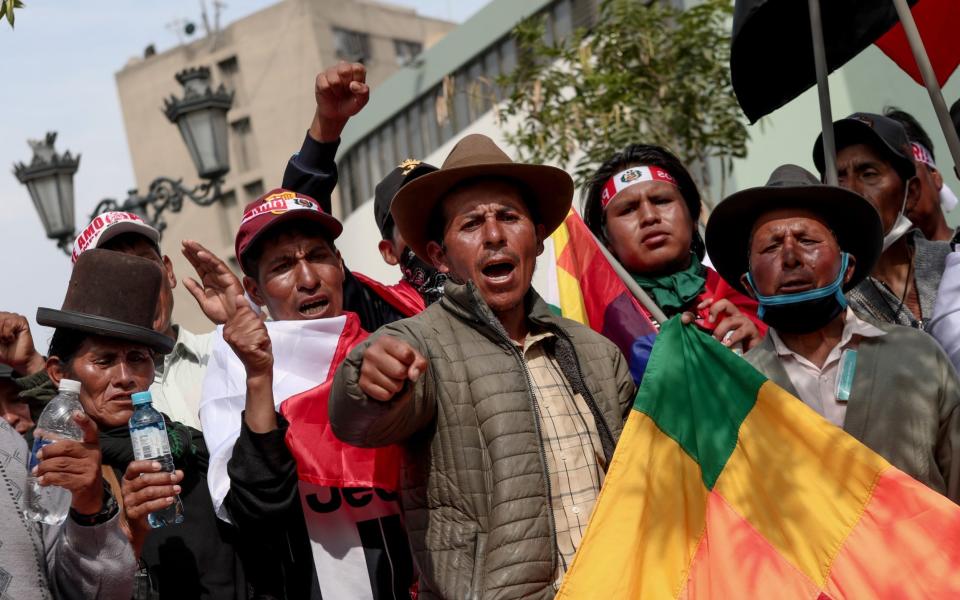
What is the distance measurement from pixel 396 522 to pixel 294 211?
3.78ft

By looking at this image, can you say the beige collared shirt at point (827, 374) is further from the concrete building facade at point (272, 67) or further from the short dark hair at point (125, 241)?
the concrete building facade at point (272, 67)

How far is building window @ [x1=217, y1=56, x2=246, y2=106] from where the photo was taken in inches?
2191

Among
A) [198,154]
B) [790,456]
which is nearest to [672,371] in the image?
[790,456]

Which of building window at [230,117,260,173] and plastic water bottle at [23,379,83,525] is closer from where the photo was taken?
plastic water bottle at [23,379,83,525]

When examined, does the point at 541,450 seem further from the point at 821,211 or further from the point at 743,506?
the point at 821,211

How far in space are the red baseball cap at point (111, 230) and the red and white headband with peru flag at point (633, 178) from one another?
1954 mm

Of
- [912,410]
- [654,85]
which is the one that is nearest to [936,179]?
[912,410]

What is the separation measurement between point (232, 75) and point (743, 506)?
54.7 metres

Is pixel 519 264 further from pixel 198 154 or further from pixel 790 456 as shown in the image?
pixel 198 154

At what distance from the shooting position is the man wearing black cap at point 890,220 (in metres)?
4.96

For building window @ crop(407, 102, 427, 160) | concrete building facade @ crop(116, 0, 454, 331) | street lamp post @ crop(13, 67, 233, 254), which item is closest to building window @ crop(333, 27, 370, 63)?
concrete building facade @ crop(116, 0, 454, 331)

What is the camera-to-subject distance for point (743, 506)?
388cm

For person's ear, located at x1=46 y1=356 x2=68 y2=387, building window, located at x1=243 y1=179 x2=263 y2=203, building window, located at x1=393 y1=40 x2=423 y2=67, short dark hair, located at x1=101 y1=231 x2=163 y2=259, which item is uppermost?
building window, located at x1=393 y1=40 x2=423 y2=67

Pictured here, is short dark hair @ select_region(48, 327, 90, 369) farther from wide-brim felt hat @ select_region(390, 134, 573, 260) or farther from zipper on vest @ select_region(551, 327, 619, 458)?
zipper on vest @ select_region(551, 327, 619, 458)
